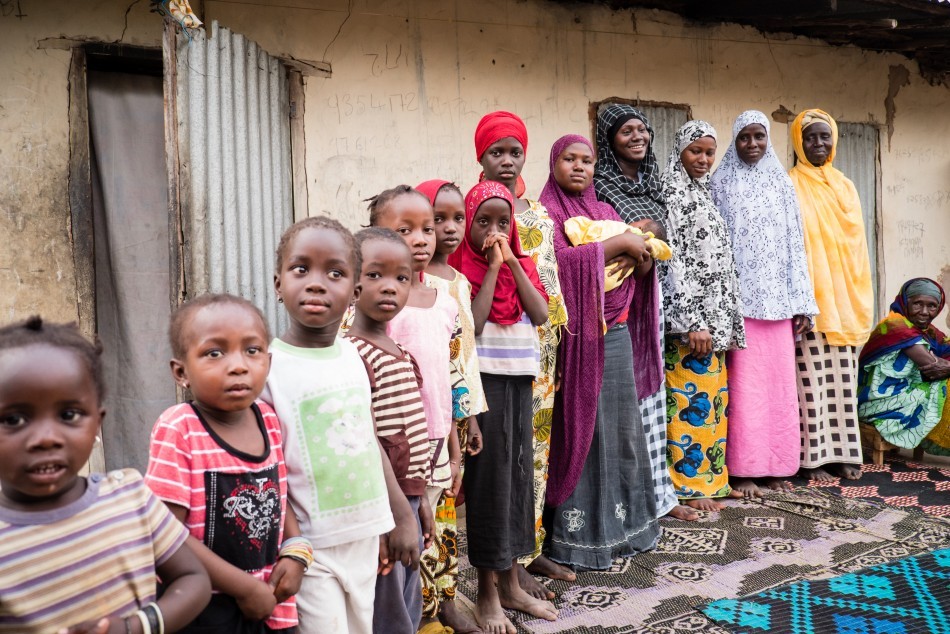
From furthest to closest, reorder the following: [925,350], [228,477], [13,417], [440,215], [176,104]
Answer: [925,350], [176,104], [440,215], [228,477], [13,417]

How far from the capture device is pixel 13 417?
1.16 metres

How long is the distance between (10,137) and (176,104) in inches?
36.9

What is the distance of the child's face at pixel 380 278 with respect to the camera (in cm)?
208

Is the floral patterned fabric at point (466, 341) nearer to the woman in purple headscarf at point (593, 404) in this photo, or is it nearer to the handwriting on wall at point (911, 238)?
the woman in purple headscarf at point (593, 404)

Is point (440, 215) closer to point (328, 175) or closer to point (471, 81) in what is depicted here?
point (328, 175)

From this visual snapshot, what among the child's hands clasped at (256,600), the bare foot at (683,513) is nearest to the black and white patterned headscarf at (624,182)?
the bare foot at (683,513)

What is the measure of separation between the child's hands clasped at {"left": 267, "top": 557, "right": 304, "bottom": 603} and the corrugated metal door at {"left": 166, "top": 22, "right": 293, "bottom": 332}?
2.15 metres

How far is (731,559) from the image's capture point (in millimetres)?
3584

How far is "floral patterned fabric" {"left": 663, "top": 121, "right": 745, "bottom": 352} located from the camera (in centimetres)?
420

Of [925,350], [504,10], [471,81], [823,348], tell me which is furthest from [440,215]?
[925,350]

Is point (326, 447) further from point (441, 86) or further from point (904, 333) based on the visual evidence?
point (904, 333)

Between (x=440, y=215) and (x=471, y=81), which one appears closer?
A: (x=440, y=215)

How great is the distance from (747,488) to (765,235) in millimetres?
1631

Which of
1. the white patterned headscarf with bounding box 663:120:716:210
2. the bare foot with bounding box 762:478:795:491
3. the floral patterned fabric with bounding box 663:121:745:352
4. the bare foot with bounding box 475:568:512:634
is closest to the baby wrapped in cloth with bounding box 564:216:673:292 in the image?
the floral patterned fabric with bounding box 663:121:745:352
